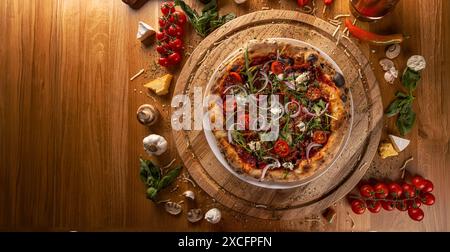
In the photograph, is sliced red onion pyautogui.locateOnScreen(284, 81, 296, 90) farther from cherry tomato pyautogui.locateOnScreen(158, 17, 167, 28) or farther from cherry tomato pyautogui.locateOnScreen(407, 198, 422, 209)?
cherry tomato pyautogui.locateOnScreen(407, 198, 422, 209)

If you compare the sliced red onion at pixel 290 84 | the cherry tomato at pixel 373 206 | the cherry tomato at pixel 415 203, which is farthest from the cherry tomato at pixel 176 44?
the cherry tomato at pixel 415 203

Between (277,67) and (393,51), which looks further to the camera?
(393,51)

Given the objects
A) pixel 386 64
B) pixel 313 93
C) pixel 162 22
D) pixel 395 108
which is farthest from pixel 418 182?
pixel 162 22

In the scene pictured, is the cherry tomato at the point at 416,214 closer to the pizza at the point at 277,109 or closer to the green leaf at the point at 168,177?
the pizza at the point at 277,109

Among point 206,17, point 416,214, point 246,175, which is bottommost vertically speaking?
point 416,214

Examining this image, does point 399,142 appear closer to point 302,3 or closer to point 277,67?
point 277,67

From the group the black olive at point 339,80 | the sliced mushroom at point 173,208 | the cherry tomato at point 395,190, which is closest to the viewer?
the black olive at point 339,80
